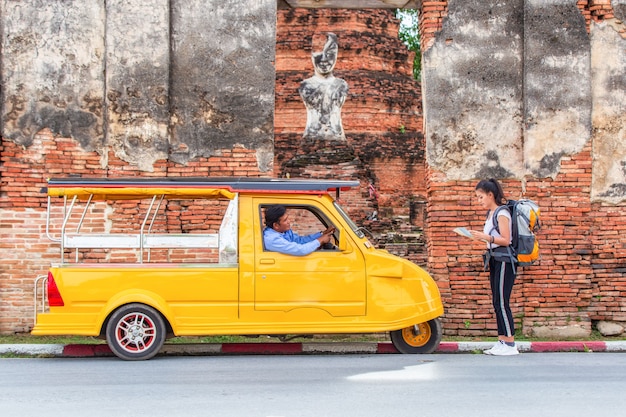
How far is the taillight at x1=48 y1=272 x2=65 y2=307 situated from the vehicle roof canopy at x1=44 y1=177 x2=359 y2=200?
27.9 inches

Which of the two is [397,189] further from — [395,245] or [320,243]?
[320,243]

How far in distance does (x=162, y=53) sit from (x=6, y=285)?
296cm

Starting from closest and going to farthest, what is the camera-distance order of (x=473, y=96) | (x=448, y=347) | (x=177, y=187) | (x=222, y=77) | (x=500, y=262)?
(x=177, y=187), (x=500, y=262), (x=448, y=347), (x=222, y=77), (x=473, y=96)

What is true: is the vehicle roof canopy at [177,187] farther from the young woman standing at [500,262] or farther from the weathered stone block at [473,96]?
the weathered stone block at [473,96]

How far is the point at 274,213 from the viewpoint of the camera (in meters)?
7.44

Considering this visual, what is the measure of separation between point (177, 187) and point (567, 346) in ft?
12.5

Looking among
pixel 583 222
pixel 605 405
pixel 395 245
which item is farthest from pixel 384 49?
pixel 605 405

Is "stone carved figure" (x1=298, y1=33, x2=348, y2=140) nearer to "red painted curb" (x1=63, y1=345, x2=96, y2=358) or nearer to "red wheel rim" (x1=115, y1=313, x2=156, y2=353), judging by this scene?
"red painted curb" (x1=63, y1=345, x2=96, y2=358)

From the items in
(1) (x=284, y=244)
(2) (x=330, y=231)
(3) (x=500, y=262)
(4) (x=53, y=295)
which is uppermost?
(2) (x=330, y=231)

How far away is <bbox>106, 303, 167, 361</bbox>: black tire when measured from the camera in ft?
23.3

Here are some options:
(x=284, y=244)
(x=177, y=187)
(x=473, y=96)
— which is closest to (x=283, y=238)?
(x=284, y=244)

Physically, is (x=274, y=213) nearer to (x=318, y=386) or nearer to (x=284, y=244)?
(x=284, y=244)

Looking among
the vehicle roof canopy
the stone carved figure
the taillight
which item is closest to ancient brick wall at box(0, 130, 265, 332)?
the vehicle roof canopy

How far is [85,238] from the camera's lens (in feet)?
23.7
